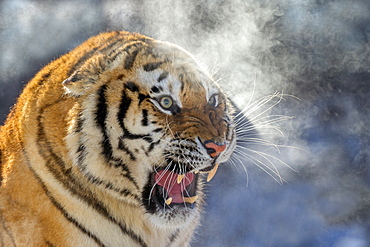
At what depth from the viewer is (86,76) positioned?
178 cm

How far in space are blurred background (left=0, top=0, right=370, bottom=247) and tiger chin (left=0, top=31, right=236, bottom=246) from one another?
1.13 meters

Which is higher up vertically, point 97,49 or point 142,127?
point 97,49

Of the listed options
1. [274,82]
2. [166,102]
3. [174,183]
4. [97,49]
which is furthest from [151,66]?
[274,82]

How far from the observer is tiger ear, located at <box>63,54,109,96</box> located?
1743 millimetres

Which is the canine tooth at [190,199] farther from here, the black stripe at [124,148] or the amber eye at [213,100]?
the amber eye at [213,100]

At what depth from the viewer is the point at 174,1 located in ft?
10.3

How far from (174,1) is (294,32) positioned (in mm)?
909

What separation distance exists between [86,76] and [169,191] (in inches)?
22.8

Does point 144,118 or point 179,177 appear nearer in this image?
point 144,118

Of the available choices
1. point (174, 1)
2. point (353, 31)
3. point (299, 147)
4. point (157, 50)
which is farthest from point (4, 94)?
point (353, 31)

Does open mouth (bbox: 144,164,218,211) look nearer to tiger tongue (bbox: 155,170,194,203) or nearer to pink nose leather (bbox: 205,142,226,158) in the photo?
tiger tongue (bbox: 155,170,194,203)

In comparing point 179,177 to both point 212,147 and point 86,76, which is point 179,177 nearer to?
point 212,147

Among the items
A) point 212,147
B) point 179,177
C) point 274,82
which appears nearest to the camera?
point 212,147

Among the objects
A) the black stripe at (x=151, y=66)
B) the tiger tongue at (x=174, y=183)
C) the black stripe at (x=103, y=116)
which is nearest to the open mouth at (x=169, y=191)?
the tiger tongue at (x=174, y=183)
